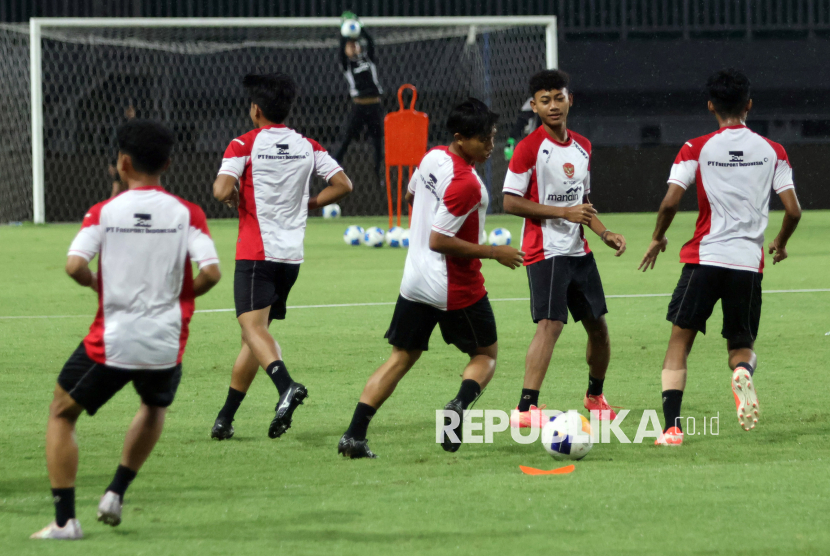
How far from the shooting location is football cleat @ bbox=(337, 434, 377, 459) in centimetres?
464

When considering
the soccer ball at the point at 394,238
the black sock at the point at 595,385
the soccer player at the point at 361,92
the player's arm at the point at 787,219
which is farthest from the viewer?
the soccer player at the point at 361,92

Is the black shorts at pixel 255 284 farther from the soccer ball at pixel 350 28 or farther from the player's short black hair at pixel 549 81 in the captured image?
the soccer ball at pixel 350 28

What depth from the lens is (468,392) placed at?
15.5 feet

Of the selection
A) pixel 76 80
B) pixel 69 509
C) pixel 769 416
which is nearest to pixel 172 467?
pixel 69 509

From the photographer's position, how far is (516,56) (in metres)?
22.5

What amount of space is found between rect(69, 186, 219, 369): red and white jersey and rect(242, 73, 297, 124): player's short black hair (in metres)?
1.88

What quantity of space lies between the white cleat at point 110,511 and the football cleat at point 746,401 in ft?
8.63

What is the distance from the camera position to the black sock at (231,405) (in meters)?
5.16

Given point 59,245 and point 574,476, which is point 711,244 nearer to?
point 574,476

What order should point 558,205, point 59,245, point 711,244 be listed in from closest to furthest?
point 711,244
point 558,205
point 59,245

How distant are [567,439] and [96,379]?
1.97 metres

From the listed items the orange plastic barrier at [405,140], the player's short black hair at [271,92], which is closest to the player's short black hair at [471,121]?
the player's short black hair at [271,92]

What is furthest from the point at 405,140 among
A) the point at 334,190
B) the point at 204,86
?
the point at 334,190

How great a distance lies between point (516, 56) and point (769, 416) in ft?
58.6
